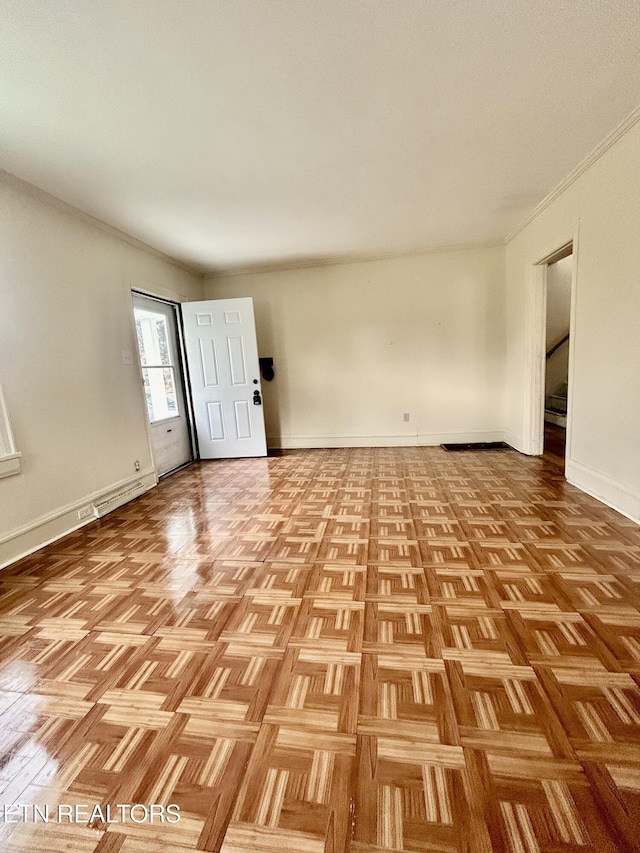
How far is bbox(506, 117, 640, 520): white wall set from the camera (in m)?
2.32

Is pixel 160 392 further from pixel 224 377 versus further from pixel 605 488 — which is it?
pixel 605 488

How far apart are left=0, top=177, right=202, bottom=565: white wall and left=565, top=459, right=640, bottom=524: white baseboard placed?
3987mm

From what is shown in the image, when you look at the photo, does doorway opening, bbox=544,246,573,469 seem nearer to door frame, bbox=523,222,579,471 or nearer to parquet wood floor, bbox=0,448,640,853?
door frame, bbox=523,222,579,471

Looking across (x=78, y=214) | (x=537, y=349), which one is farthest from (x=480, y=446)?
(x=78, y=214)

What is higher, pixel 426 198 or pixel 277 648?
pixel 426 198

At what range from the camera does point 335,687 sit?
1295 mm

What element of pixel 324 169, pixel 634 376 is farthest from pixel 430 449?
pixel 324 169

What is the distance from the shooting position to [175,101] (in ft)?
6.09

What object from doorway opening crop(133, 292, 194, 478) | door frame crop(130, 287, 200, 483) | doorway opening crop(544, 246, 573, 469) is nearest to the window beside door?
doorway opening crop(133, 292, 194, 478)

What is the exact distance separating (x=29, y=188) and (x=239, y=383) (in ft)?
8.61

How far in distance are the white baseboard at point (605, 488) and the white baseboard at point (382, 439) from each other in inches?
67.9

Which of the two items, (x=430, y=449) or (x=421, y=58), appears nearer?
(x=421, y=58)

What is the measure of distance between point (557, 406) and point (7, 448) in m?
6.80

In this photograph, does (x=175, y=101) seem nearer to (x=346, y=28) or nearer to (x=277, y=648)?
(x=346, y=28)
